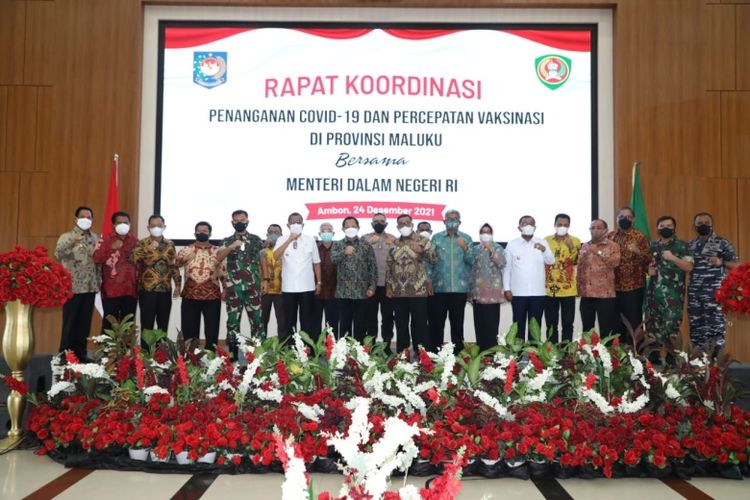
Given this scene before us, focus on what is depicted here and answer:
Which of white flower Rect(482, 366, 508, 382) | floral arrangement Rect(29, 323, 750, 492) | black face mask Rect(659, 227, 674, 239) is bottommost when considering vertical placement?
floral arrangement Rect(29, 323, 750, 492)

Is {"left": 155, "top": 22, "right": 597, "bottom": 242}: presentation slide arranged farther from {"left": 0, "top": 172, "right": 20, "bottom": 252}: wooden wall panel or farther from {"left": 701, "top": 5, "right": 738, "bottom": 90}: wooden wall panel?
{"left": 0, "top": 172, "right": 20, "bottom": 252}: wooden wall panel

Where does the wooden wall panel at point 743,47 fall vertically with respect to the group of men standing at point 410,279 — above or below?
above

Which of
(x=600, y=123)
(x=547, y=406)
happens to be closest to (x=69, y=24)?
(x=600, y=123)

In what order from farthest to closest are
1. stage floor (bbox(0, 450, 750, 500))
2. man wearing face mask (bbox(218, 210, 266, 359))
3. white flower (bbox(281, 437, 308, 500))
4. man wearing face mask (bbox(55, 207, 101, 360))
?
1. man wearing face mask (bbox(218, 210, 266, 359))
2. man wearing face mask (bbox(55, 207, 101, 360))
3. stage floor (bbox(0, 450, 750, 500))
4. white flower (bbox(281, 437, 308, 500))

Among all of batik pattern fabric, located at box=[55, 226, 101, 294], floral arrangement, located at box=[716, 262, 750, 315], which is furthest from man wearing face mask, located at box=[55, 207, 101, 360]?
floral arrangement, located at box=[716, 262, 750, 315]

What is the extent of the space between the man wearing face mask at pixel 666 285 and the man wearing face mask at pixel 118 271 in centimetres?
385

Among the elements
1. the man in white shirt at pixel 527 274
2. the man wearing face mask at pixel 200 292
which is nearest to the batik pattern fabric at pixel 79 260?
the man wearing face mask at pixel 200 292

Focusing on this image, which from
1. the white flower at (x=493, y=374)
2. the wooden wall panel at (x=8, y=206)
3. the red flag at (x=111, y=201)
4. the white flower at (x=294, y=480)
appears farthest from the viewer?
the wooden wall panel at (x=8, y=206)

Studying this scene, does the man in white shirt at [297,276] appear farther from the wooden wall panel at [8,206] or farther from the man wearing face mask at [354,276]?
the wooden wall panel at [8,206]

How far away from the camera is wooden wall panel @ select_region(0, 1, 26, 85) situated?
630cm

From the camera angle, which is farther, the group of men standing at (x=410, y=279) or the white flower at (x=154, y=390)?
the group of men standing at (x=410, y=279)

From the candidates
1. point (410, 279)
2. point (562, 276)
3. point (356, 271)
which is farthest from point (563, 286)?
point (356, 271)

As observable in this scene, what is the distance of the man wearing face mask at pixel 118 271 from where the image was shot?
4.82m

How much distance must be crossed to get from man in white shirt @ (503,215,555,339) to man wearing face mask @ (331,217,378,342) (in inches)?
42.6
